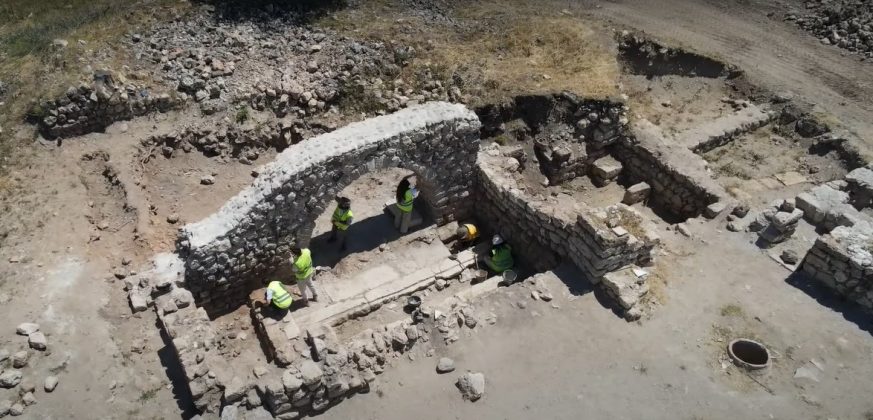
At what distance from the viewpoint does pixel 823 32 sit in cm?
2030

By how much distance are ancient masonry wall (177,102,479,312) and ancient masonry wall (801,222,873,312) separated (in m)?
6.91

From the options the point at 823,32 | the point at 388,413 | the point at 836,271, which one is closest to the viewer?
the point at 388,413

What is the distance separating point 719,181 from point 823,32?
29.8 ft

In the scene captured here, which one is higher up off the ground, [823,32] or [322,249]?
[823,32]

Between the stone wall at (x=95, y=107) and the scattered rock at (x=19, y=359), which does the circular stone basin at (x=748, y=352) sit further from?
the stone wall at (x=95, y=107)

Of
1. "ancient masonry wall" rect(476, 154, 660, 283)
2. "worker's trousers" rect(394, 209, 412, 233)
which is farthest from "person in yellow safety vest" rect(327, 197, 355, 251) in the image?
"ancient masonry wall" rect(476, 154, 660, 283)

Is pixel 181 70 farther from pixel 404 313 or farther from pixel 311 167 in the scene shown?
pixel 404 313

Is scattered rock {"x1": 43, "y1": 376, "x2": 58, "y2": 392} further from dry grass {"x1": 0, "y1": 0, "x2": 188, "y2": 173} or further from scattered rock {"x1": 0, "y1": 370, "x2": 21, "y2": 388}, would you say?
dry grass {"x1": 0, "y1": 0, "x2": 188, "y2": 173}

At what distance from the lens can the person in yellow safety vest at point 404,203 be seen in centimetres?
1343

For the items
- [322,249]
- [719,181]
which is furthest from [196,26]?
[719,181]

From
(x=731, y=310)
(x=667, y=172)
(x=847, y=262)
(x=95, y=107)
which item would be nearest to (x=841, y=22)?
(x=667, y=172)

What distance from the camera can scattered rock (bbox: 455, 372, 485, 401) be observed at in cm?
1014

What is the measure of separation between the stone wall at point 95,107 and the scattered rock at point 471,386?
998cm

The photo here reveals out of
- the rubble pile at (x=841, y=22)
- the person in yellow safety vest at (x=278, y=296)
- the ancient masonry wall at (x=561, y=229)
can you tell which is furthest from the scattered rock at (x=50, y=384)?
the rubble pile at (x=841, y=22)
